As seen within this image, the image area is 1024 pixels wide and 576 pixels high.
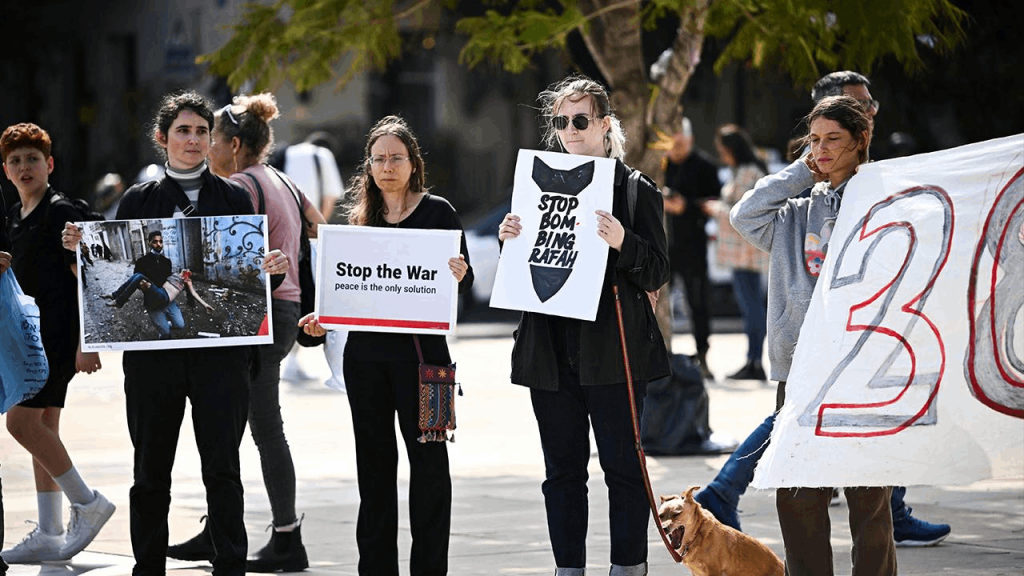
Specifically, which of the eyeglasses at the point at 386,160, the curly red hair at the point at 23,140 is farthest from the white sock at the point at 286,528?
the curly red hair at the point at 23,140

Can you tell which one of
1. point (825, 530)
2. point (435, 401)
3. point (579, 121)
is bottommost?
point (825, 530)

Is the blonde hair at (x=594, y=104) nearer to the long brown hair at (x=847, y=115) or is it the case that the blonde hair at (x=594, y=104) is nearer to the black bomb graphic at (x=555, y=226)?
the black bomb graphic at (x=555, y=226)

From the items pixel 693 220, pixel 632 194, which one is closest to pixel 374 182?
pixel 632 194

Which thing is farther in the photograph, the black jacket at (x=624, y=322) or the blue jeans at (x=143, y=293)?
the blue jeans at (x=143, y=293)

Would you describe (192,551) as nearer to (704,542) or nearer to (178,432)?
(178,432)

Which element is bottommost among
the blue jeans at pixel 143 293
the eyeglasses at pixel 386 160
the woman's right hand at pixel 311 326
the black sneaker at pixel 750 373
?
the black sneaker at pixel 750 373

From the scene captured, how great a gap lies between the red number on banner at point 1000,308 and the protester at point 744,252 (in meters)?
9.03

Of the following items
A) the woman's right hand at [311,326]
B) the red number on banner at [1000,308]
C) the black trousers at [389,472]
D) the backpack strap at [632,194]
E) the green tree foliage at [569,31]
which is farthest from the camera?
the green tree foliage at [569,31]

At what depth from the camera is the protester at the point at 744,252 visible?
1485cm

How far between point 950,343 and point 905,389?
217 millimetres

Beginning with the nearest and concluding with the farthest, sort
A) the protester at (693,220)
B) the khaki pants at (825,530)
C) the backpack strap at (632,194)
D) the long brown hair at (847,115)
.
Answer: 1. the khaki pants at (825,530)
2. the long brown hair at (847,115)
3. the backpack strap at (632,194)
4. the protester at (693,220)

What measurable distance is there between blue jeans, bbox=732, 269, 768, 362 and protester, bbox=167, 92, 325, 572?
767 centimetres

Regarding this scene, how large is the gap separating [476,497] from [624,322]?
3.18m

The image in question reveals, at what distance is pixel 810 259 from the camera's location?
6258 mm
